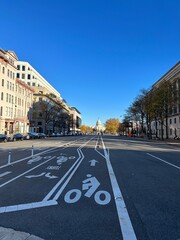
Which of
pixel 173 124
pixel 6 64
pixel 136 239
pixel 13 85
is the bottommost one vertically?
pixel 136 239

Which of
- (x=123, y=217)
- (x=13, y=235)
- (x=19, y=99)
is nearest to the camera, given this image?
(x=13, y=235)

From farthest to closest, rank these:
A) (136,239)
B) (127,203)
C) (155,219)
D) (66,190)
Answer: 1. (66,190)
2. (127,203)
3. (155,219)
4. (136,239)

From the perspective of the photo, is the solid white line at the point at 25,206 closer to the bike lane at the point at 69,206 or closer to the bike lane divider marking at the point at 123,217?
the bike lane at the point at 69,206

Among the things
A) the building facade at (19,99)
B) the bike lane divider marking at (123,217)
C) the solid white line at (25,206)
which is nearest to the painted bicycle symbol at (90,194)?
the bike lane divider marking at (123,217)

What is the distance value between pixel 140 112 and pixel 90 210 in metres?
72.6

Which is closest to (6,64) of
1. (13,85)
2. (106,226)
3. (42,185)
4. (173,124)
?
(13,85)

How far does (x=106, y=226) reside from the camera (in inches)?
181

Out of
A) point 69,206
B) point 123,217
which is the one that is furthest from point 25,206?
point 123,217

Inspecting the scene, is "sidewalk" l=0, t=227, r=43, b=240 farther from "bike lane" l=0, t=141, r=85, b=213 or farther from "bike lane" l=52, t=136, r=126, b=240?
"bike lane" l=0, t=141, r=85, b=213

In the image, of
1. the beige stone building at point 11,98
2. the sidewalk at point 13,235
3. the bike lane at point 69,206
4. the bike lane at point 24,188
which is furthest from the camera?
the beige stone building at point 11,98

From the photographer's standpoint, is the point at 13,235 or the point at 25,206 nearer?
the point at 13,235

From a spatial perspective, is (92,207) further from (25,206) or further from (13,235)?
(13,235)

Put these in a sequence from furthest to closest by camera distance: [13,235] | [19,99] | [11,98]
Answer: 1. [19,99]
2. [11,98]
3. [13,235]

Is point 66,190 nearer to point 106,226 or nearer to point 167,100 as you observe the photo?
point 106,226
